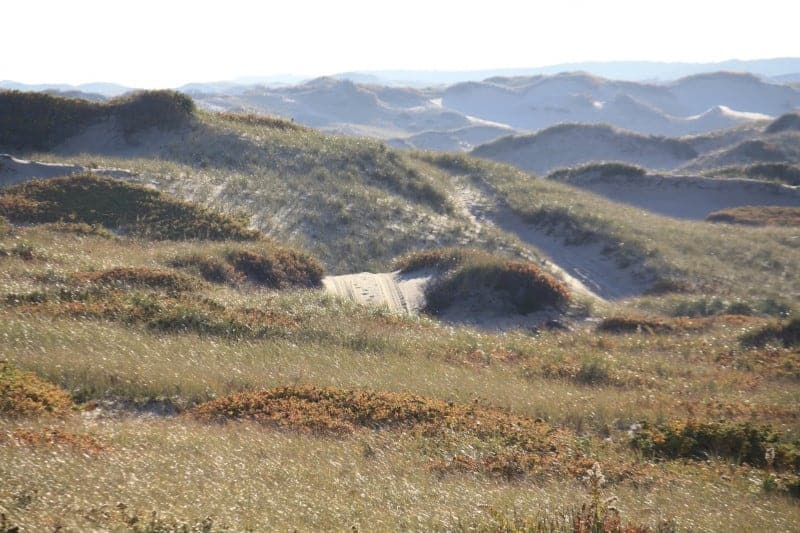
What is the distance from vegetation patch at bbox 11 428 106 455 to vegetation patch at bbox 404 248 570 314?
1598 cm

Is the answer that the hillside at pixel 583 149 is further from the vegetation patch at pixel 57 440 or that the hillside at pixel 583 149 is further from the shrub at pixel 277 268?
the vegetation patch at pixel 57 440

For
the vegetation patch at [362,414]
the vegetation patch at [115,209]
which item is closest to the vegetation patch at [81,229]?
the vegetation patch at [115,209]

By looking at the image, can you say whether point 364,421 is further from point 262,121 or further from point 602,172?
point 602,172

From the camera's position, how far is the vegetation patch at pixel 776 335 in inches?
730

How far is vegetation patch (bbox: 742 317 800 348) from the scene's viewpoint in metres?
18.5

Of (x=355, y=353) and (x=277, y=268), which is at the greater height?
(x=355, y=353)

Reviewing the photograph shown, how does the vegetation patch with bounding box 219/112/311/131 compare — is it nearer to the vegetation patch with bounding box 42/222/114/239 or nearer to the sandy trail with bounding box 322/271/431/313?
the vegetation patch with bounding box 42/222/114/239

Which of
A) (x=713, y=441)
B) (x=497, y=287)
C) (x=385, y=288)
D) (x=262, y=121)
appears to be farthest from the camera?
(x=262, y=121)

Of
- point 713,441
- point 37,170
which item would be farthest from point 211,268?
point 713,441

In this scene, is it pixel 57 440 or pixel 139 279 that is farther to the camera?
pixel 139 279

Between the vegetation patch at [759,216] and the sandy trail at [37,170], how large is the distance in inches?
1395

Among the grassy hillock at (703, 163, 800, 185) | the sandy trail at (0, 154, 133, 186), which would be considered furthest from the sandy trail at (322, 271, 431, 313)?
the grassy hillock at (703, 163, 800, 185)

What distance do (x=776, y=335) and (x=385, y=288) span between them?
41.7 ft

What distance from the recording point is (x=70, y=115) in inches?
1491
